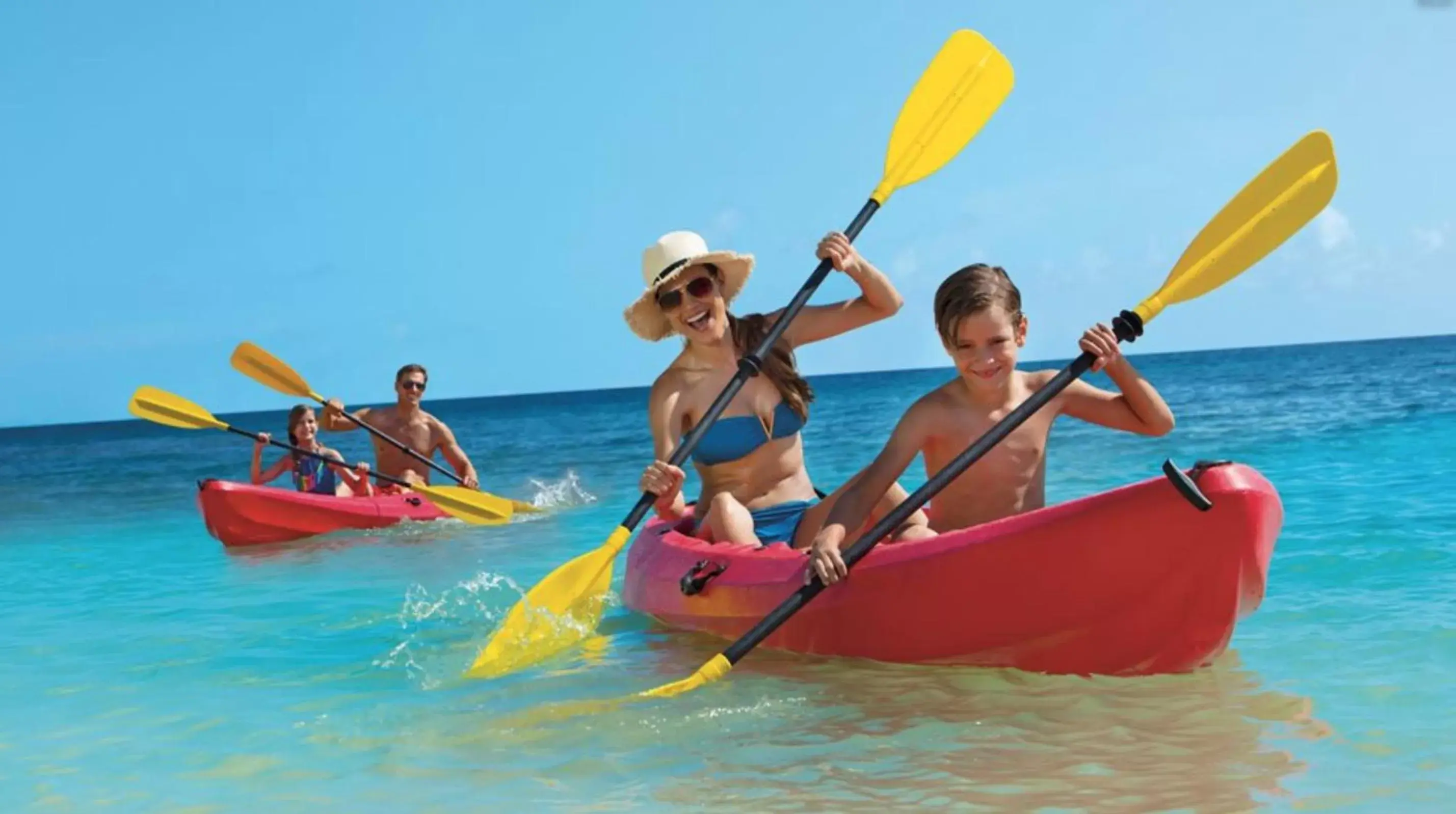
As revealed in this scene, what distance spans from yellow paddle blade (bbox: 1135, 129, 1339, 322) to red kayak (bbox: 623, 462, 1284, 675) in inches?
29.0

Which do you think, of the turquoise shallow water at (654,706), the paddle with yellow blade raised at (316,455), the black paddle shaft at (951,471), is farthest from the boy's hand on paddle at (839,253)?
the paddle with yellow blade raised at (316,455)

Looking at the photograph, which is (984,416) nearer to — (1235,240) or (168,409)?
(1235,240)

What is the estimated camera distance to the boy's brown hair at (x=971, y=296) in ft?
12.7

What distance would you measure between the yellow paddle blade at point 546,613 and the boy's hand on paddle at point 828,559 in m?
1.03

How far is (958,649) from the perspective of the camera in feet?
13.1

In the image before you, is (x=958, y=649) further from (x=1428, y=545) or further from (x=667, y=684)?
(x=1428, y=545)

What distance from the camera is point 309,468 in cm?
1078

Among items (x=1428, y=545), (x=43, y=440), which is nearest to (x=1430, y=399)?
(x=1428, y=545)

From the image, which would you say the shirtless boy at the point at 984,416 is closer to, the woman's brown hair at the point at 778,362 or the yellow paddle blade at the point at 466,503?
the woman's brown hair at the point at 778,362

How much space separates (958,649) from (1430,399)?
18167mm

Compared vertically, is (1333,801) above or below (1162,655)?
below

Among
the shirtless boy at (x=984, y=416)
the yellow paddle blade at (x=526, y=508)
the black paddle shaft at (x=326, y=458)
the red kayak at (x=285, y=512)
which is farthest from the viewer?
the yellow paddle blade at (x=526, y=508)

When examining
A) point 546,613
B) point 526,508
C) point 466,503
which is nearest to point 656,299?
point 546,613

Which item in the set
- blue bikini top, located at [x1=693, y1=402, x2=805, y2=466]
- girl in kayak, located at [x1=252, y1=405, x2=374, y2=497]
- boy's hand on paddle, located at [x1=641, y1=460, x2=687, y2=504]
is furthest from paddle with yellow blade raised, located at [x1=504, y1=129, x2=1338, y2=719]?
girl in kayak, located at [x1=252, y1=405, x2=374, y2=497]
